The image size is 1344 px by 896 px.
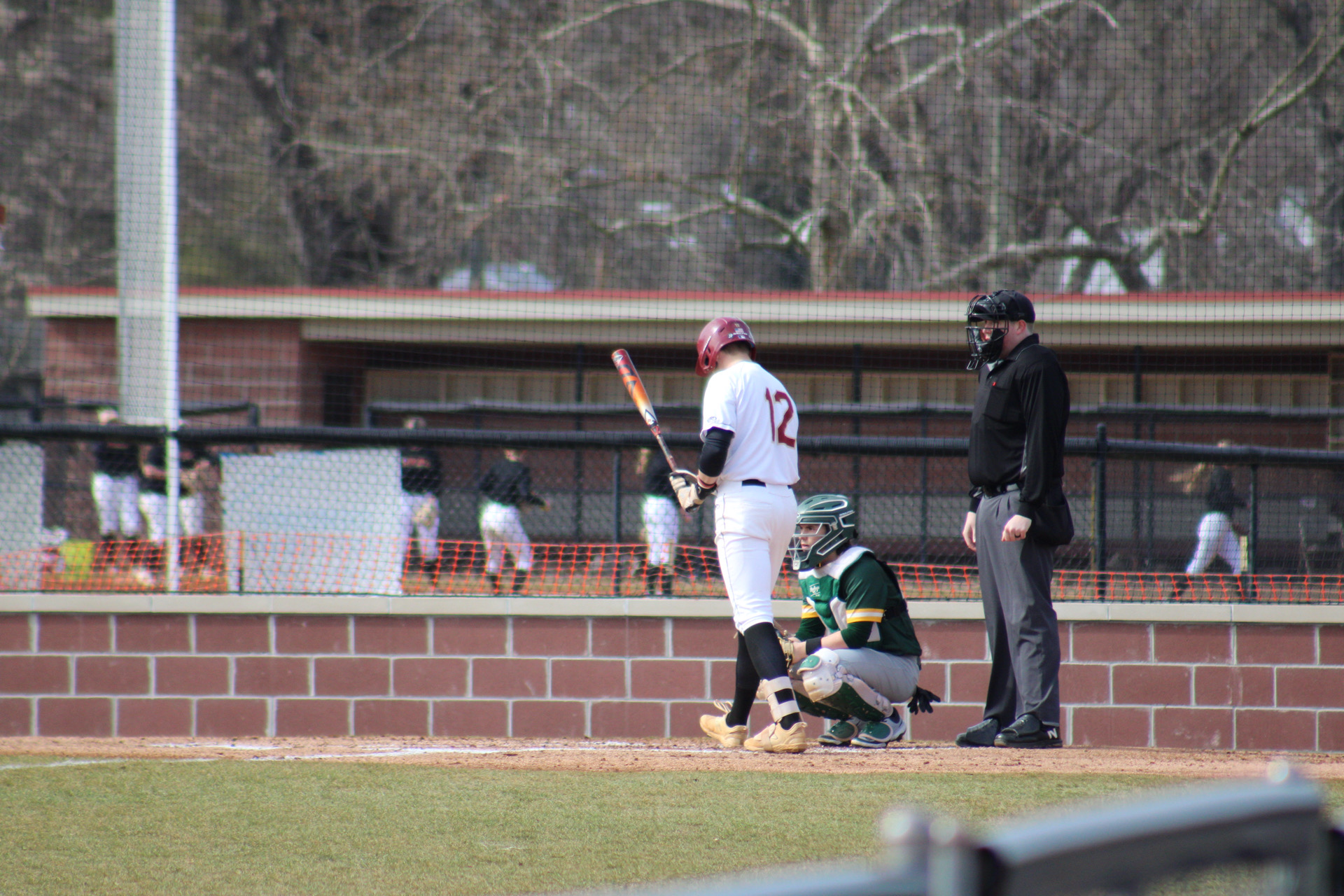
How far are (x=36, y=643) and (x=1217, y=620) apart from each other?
612cm

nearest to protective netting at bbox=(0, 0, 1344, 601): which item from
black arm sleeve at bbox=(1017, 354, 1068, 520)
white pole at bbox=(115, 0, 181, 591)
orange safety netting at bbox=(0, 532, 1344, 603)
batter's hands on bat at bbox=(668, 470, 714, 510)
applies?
white pole at bbox=(115, 0, 181, 591)

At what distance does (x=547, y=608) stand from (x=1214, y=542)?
5.10 metres

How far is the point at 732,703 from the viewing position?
5477 mm

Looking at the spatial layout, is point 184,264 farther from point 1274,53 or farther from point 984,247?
point 1274,53

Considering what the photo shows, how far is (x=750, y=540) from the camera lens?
5.13m

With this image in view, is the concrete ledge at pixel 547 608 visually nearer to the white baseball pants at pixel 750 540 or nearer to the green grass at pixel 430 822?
the white baseball pants at pixel 750 540

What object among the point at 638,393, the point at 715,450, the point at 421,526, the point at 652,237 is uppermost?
the point at 652,237

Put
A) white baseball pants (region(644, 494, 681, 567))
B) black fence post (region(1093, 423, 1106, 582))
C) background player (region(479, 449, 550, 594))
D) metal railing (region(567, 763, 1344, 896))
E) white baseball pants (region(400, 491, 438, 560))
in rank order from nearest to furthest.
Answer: metal railing (region(567, 763, 1344, 896)) → black fence post (region(1093, 423, 1106, 582)) → white baseball pants (region(644, 494, 681, 567)) → white baseball pants (region(400, 491, 438, 560)) → background player (region(479, 449, 550, 594))

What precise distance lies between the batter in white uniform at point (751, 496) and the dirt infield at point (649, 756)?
0.90 ft

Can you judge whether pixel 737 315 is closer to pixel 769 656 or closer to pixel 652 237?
pixel 652 237

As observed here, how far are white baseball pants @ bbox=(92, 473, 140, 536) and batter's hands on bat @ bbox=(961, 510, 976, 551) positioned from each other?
940cm

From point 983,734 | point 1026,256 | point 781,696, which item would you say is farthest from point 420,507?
point 1026,256

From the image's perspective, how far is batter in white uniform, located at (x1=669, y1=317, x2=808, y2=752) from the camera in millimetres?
5039

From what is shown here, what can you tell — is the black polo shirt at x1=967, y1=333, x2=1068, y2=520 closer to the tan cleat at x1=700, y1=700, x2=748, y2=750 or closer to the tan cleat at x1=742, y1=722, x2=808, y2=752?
the tan cleat at x1=742, y1=722, x2=808, y2=752
